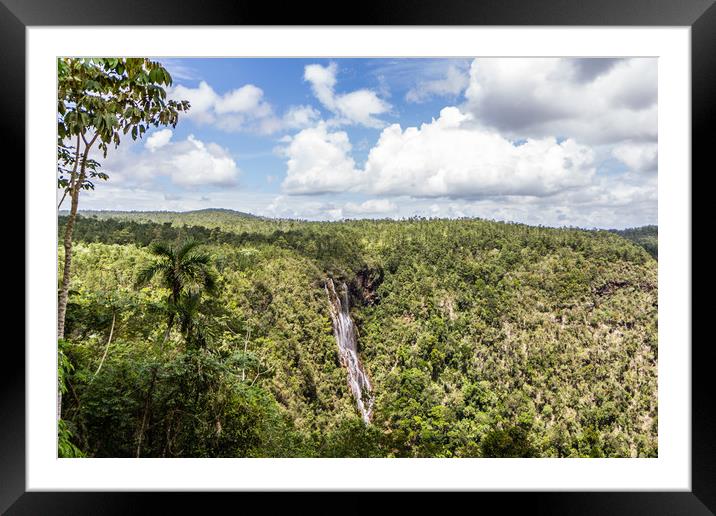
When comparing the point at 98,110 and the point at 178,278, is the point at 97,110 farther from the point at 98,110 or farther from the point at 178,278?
the point at 178,278

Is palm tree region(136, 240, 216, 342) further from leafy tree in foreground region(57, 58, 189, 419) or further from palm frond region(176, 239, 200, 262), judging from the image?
leafy tree in foreground region(57, 58, 189, 419)

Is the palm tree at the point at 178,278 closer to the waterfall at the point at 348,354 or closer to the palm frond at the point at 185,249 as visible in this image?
the palm frond at the point at 185,249

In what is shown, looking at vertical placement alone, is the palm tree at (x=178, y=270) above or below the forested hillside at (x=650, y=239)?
below

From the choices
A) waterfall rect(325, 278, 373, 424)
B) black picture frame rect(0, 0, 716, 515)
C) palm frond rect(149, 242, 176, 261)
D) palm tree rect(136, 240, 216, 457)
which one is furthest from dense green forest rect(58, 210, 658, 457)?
black picture frame rect(0, 0, 716, 515)

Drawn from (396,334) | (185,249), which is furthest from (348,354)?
(185,249)

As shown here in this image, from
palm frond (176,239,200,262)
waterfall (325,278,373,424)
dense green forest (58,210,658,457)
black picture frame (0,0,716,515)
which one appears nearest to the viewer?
black picture frame (0,0,716,515)

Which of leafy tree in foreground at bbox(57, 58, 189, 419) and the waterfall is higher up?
leafy tree in foreground at bbox(57, 58, 189, 419)
